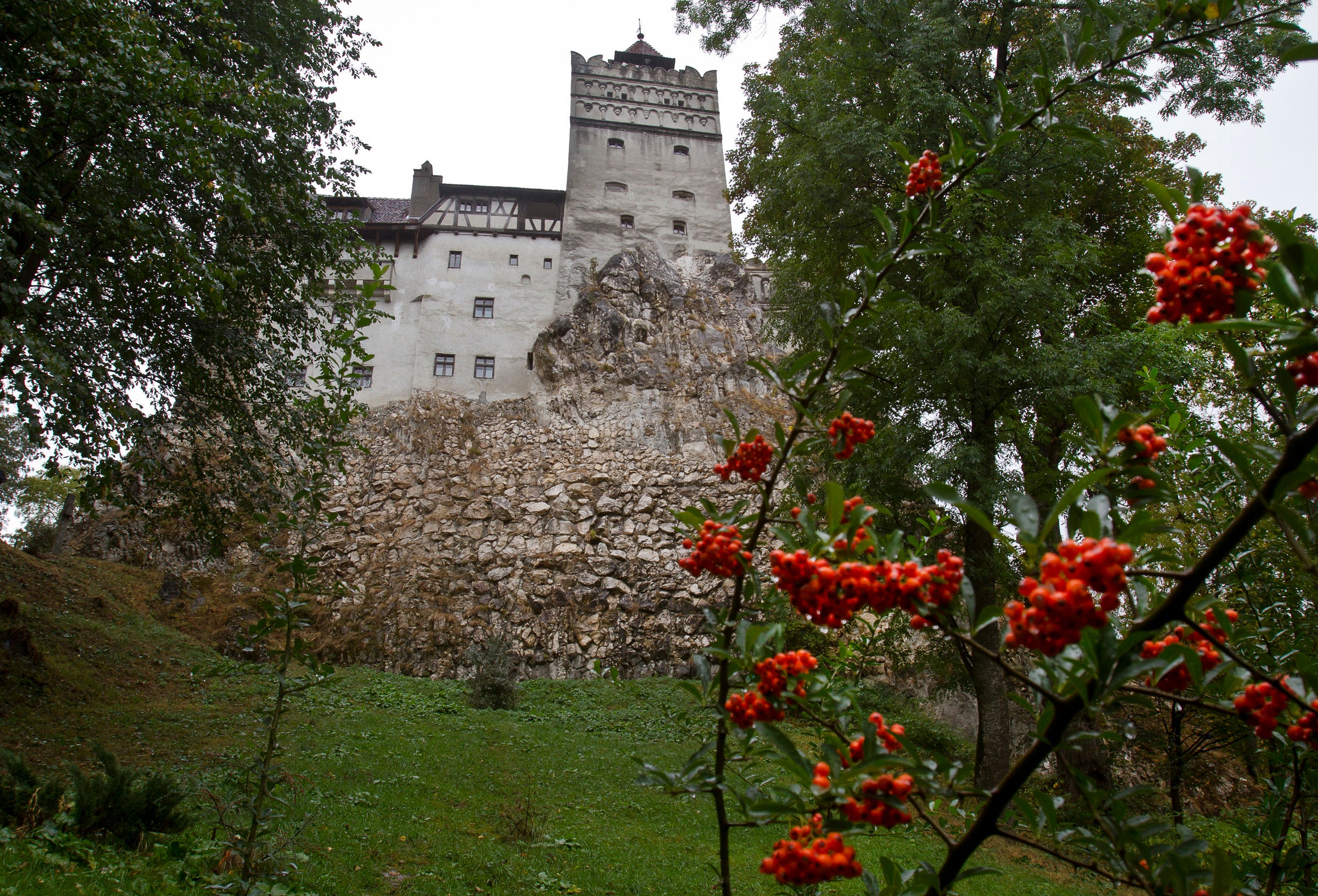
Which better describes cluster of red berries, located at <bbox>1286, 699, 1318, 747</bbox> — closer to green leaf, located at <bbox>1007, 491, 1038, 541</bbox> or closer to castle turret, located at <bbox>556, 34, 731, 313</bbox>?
green leaf, located at <bbox>1007, 491, 1038, 541</bbox>

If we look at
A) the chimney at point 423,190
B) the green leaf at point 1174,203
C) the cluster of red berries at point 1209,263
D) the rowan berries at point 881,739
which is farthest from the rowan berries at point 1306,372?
the chimney at point 423,190

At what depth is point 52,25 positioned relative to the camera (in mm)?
7090

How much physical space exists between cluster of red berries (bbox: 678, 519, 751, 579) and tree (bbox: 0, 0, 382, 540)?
16.3 ft

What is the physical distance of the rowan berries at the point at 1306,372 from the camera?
1.41m

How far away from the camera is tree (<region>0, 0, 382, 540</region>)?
6.93 metres

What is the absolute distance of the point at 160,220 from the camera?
299 inches

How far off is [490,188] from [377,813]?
2838cm

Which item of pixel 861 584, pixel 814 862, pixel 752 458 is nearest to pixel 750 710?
pixel 814 862

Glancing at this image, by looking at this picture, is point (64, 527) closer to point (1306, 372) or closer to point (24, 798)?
point (24, 798)

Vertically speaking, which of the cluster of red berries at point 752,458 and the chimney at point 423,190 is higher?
the chimney at point 423,190

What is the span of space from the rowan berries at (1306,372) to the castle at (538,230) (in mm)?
25416

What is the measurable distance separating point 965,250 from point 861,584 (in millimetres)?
8068

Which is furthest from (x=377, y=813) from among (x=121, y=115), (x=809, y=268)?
(x=809, y=268)

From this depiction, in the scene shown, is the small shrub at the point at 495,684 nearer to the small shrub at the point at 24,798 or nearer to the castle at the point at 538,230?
the small shrub at the point at 24,798
